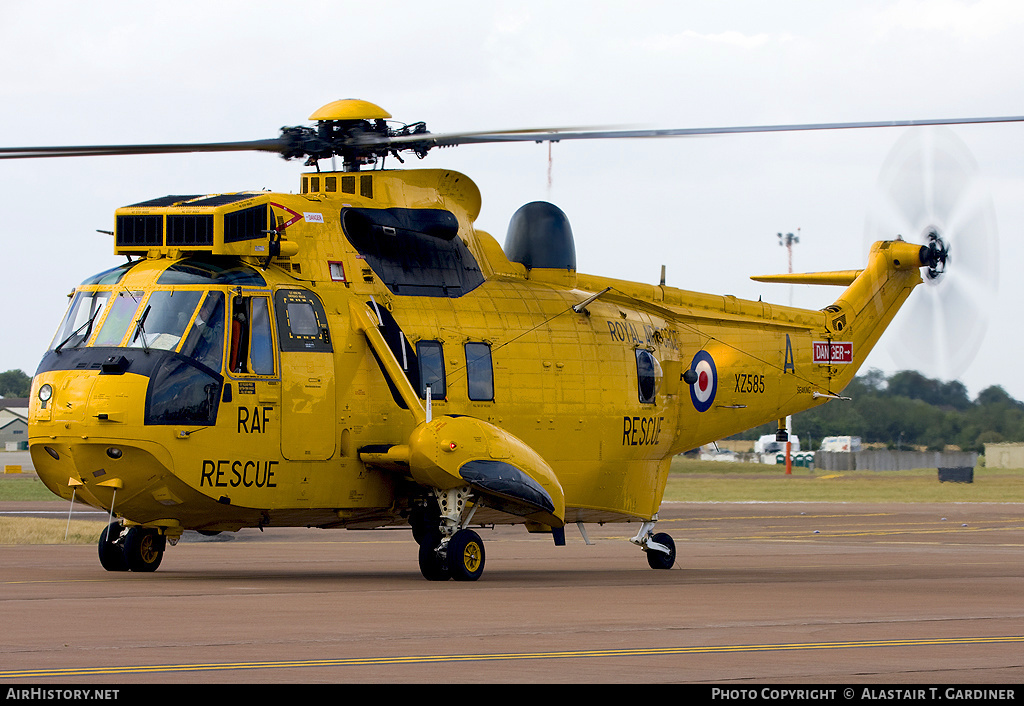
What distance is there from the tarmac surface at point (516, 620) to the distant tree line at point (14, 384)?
64.2m

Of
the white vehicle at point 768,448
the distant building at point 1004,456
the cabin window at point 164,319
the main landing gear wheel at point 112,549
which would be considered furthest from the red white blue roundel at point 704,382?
the white vehicle at point 768,448

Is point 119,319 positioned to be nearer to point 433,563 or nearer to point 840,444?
point 433,563

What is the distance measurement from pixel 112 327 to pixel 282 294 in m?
2.33

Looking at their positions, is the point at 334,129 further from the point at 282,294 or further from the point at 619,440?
the point at 619,440

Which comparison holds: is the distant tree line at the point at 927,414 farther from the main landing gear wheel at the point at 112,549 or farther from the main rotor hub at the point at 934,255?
the main landing gear wheel at the point at 112,549

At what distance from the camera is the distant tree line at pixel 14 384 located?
297 ft

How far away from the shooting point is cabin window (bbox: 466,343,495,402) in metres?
21.9

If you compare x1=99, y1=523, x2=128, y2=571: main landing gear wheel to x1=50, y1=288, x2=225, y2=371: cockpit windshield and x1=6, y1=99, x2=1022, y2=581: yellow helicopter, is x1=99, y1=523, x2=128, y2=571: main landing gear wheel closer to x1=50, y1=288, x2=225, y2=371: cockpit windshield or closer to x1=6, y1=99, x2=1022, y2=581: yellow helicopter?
x1=6, y1=99, x2=1022, y2=581: yellow helicopter

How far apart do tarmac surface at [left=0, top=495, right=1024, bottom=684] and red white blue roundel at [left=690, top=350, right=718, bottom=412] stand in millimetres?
2989
